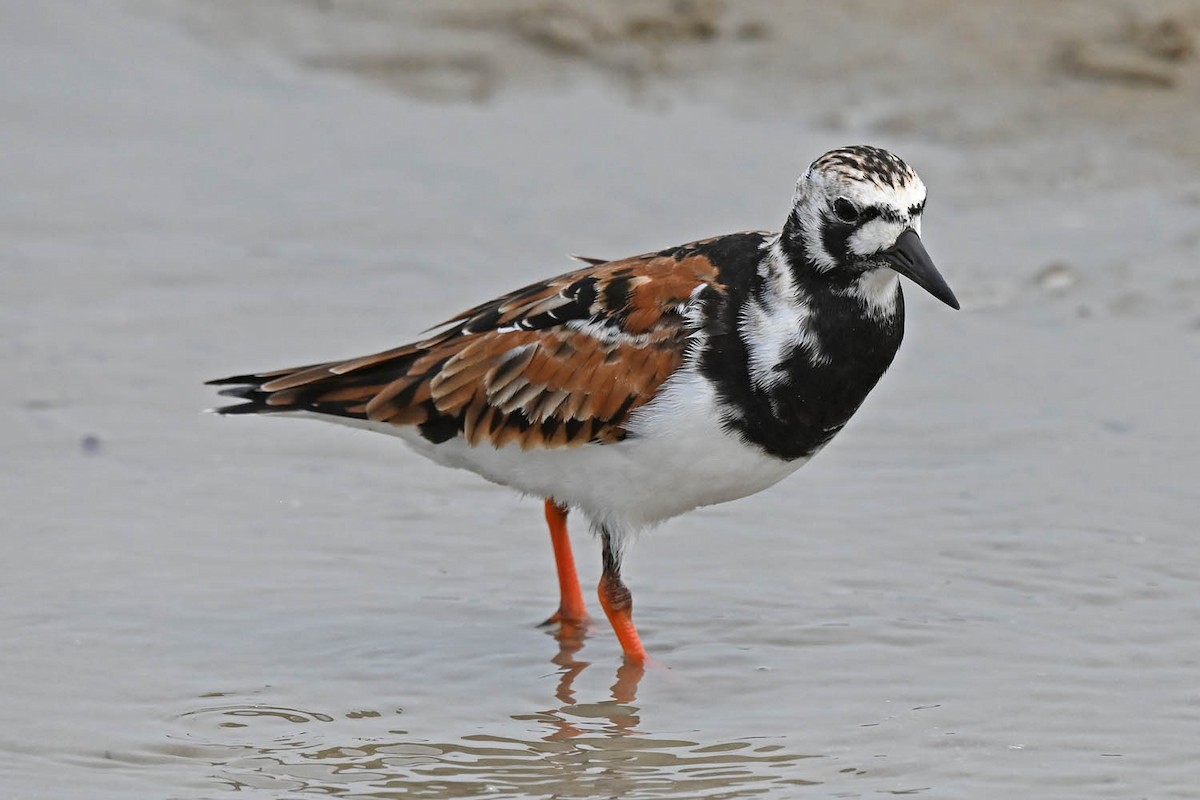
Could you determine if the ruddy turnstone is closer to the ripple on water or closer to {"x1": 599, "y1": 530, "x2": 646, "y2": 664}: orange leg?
{"x1": 599, "y1": 530, "x2": 646, "y2": 664}: orange leg

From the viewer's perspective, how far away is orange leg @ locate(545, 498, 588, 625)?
20.5 feet

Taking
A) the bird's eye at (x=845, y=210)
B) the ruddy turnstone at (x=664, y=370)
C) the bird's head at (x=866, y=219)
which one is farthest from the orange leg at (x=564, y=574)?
the bird's eye at (x=845, y=210)

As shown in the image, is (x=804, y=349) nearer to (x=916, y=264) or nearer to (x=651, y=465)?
(x=916, y=264)

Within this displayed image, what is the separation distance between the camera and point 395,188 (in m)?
9.98

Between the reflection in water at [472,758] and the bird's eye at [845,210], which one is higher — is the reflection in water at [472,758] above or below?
below

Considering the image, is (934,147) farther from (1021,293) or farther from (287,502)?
(287,502)

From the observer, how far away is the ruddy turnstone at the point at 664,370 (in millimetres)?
5430

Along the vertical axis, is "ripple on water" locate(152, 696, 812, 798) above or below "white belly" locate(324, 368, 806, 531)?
below

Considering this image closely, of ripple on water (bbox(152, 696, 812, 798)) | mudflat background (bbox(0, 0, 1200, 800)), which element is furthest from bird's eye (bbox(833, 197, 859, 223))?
ripple on water (bbox(152, 696, 812, 798))

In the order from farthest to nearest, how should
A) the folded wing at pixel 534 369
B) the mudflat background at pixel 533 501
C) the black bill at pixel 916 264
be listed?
the folded wing at pixel 534 369 → the mudflat background at pixel 533 501 → the black bill at pixel 916 264

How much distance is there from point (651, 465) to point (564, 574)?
0.84 meters

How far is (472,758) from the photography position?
5.29 meters

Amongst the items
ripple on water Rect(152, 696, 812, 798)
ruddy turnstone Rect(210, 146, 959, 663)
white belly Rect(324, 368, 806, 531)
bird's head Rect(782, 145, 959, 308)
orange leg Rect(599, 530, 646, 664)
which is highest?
bird's head Rect(782, 145, 959, 308)

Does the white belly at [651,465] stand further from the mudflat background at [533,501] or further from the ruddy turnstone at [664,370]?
the mudflat background at [533,501]
